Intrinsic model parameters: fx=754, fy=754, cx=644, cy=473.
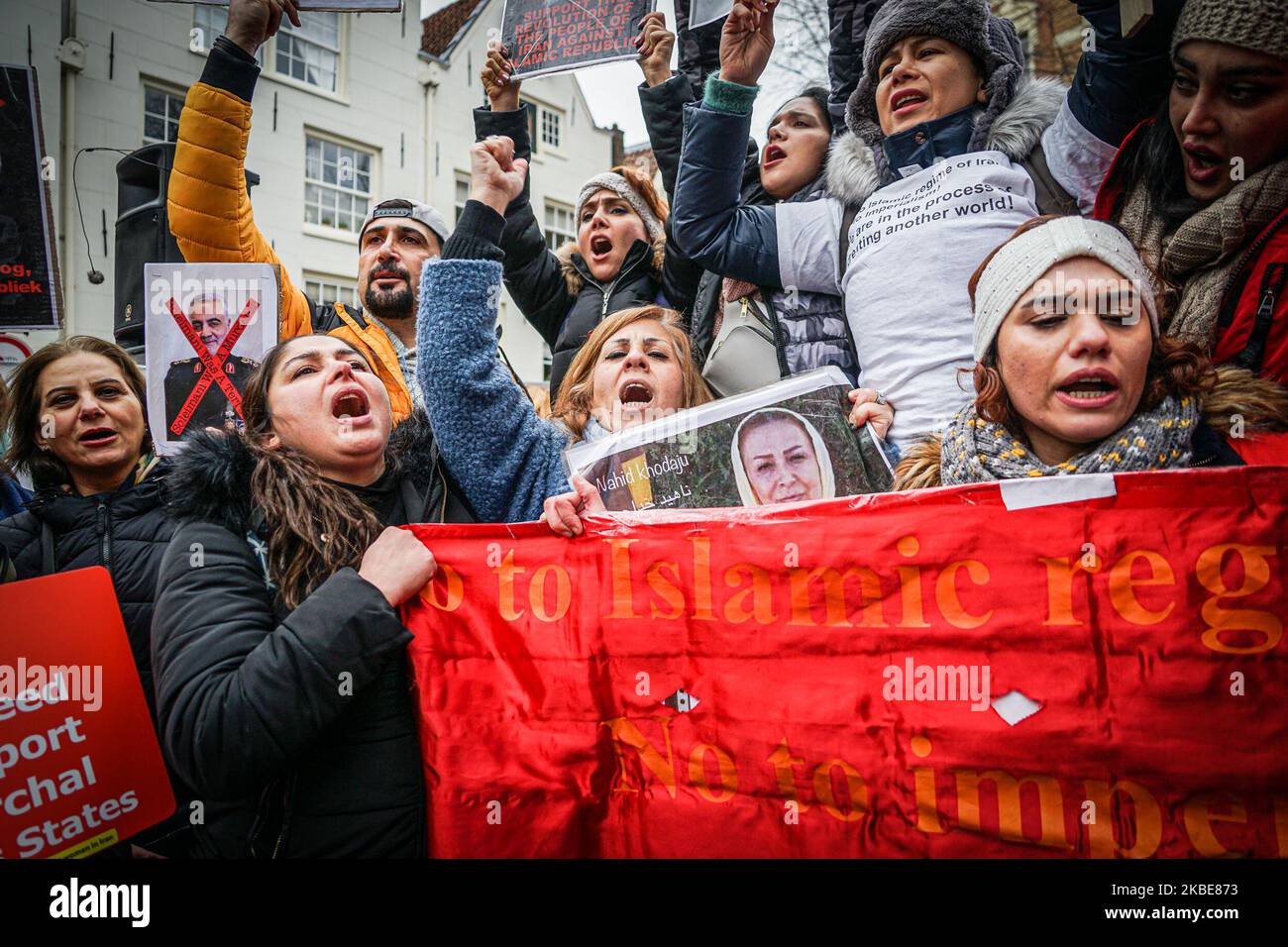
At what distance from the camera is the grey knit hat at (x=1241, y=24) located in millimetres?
1445

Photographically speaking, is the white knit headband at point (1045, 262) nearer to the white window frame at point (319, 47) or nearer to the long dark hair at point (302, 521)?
the long dark hair at point (302, 521)

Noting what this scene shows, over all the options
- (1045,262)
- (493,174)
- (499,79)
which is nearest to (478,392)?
(493,174)

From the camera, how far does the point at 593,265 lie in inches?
104

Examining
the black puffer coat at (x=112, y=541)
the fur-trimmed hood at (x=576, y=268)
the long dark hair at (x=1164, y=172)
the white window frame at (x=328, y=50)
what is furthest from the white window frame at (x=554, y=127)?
the long dark hair at (x=1164, y=172)

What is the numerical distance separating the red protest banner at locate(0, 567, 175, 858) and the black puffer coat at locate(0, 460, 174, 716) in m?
0.10

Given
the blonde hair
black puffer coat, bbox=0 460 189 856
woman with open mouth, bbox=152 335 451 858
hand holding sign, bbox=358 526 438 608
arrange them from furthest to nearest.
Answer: the blonde hair, black puffer coat, bbox=0 460 189 856, hand holding sign, bbox=358 526 438 608, woman with open mouth, bbox=152 335 451 858

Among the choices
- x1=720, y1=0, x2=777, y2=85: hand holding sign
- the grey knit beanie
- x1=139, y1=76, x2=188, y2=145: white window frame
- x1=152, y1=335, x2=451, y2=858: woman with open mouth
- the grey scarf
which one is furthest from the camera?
x1=139, y1=76, x2=188, y2=145: white window frame

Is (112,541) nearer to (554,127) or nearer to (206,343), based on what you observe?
(206,343)

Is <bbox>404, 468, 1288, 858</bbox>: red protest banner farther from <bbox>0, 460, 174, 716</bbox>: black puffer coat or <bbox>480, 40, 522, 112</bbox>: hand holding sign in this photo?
<bbox>480, 40, 522, 112</bbox>: hand holding sign

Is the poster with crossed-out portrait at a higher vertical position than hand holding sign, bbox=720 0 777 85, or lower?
lower

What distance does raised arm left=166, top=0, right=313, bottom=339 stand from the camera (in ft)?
7.29

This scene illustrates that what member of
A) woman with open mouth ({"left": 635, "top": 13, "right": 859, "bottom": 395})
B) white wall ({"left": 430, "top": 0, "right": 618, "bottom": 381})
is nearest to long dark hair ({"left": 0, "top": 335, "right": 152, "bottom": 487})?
white wall ({"left": 430, "top": 0, "right": 618, "bottom": 381})
